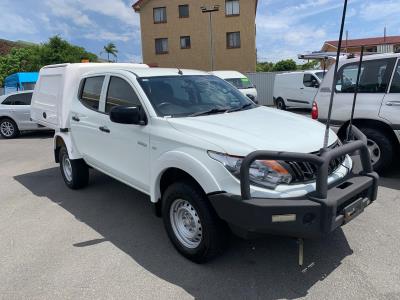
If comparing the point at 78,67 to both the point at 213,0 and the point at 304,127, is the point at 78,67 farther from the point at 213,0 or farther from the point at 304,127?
the point at 213,0

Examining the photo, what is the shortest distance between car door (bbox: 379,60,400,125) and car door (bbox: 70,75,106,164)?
4.04 meters

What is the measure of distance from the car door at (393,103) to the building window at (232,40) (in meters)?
29.8

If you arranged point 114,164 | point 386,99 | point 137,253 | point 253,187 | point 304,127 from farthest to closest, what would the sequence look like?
point 386,99 → point 114,164 → point 137,253 → point 304,127 → point 253,187

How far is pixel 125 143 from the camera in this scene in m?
4.42

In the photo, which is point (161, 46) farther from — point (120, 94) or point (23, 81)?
point (120, 94)

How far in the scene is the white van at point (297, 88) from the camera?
16.5m

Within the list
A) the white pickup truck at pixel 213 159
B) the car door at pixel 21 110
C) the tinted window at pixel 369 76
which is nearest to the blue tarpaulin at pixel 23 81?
the car door at pixel 21 110

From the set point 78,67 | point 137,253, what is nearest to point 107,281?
point 137,253

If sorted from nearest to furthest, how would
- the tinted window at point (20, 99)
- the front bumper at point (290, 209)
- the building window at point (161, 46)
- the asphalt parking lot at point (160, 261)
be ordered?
the front bumper at point (290, 209), the asphalt parking lot at point (160, 261), the tinted window at point (20, 99), the building window at point (161, 46)

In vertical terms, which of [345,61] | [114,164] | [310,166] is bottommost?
[114,164]

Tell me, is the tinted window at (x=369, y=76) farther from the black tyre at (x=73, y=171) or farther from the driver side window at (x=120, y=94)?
the black tyre at (x=73, y=171)

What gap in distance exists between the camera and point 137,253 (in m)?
3.98

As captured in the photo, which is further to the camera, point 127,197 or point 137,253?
point 127,197

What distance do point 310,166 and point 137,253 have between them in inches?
78.8
